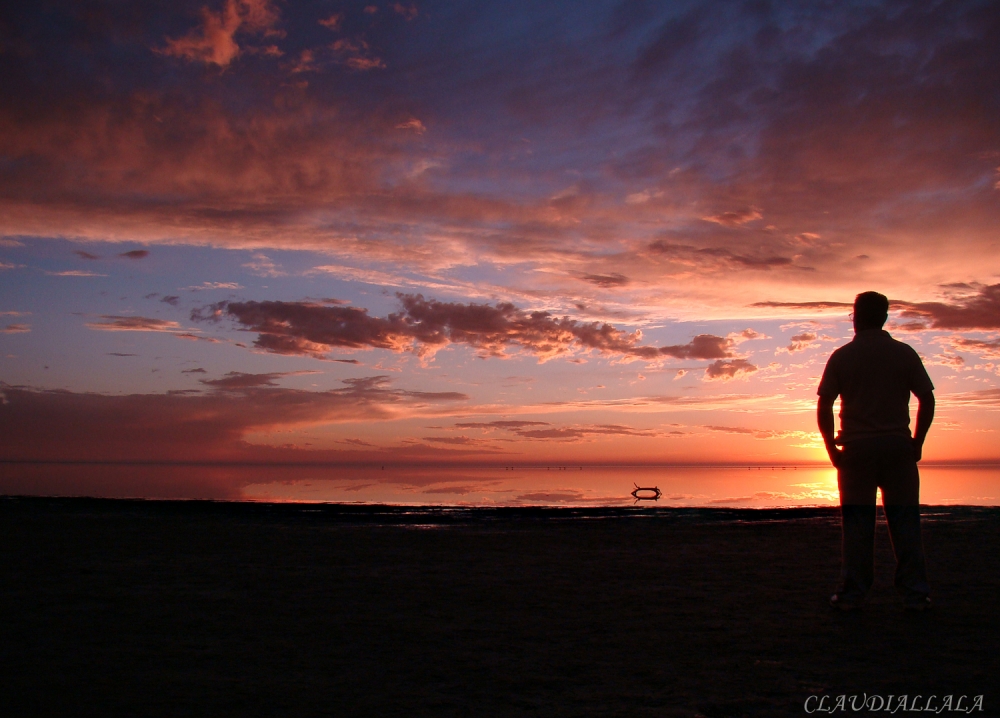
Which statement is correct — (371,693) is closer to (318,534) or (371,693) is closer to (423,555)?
(423,555)

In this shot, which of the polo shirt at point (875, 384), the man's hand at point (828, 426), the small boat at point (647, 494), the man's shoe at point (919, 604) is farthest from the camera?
the small boat at point (647, 494)

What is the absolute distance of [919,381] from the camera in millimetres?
6855

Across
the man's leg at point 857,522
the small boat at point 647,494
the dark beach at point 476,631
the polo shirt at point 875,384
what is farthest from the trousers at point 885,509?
the small boat at point 647,494

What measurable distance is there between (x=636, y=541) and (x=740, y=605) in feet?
22.6

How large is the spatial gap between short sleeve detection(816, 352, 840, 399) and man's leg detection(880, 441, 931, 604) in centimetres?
77

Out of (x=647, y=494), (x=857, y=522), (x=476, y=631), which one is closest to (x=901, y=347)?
(x=857, y=522)

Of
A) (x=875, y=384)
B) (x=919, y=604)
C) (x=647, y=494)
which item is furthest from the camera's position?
(x=647, y=494)

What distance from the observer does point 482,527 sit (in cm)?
1869

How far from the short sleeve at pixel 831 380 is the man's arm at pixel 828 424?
44 mm

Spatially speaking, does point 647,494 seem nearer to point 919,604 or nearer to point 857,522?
point 857,522

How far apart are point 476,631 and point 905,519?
4150 mm

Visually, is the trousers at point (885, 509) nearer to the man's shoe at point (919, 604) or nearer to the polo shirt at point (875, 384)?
the man's shoe at point (919, 604)

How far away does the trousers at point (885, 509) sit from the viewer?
659 centimetres

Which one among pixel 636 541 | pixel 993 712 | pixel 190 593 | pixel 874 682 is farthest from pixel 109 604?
pixel 636 541
